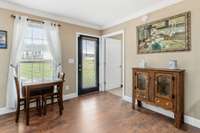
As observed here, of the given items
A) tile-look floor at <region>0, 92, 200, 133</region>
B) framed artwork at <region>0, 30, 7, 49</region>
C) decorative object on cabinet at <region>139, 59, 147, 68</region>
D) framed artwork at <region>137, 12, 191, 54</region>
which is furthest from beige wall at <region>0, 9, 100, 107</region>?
decorative object on cabinet at <region>139, 59, 147, 68</region>

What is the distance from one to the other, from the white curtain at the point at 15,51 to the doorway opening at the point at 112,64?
2.74 meters

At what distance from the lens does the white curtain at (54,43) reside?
3586mm

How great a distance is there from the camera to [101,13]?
3684mm

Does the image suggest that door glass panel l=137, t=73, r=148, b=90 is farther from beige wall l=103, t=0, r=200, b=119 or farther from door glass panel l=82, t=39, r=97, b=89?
door glass panel l=82, t=39, r=97, b=89

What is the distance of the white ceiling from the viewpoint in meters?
2.98

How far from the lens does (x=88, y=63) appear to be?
480cm

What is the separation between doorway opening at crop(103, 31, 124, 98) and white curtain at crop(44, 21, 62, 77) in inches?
74.1

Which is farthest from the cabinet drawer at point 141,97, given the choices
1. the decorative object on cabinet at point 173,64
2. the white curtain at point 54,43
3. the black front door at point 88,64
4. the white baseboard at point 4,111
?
the white baseboard at point 4,111

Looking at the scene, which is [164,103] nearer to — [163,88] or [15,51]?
[163,88]

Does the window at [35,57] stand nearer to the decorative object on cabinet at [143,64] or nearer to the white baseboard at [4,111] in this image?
the white baseboard at [4,111]

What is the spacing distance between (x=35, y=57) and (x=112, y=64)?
300 centimetres

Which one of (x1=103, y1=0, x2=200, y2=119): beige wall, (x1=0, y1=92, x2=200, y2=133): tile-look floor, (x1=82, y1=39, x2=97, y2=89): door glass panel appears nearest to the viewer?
(x1=0, y1=92, x2=200, y2=133): tile-look floor

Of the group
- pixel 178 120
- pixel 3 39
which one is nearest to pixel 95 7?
pixel 3 39

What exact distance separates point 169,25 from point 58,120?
3093 millimetres
